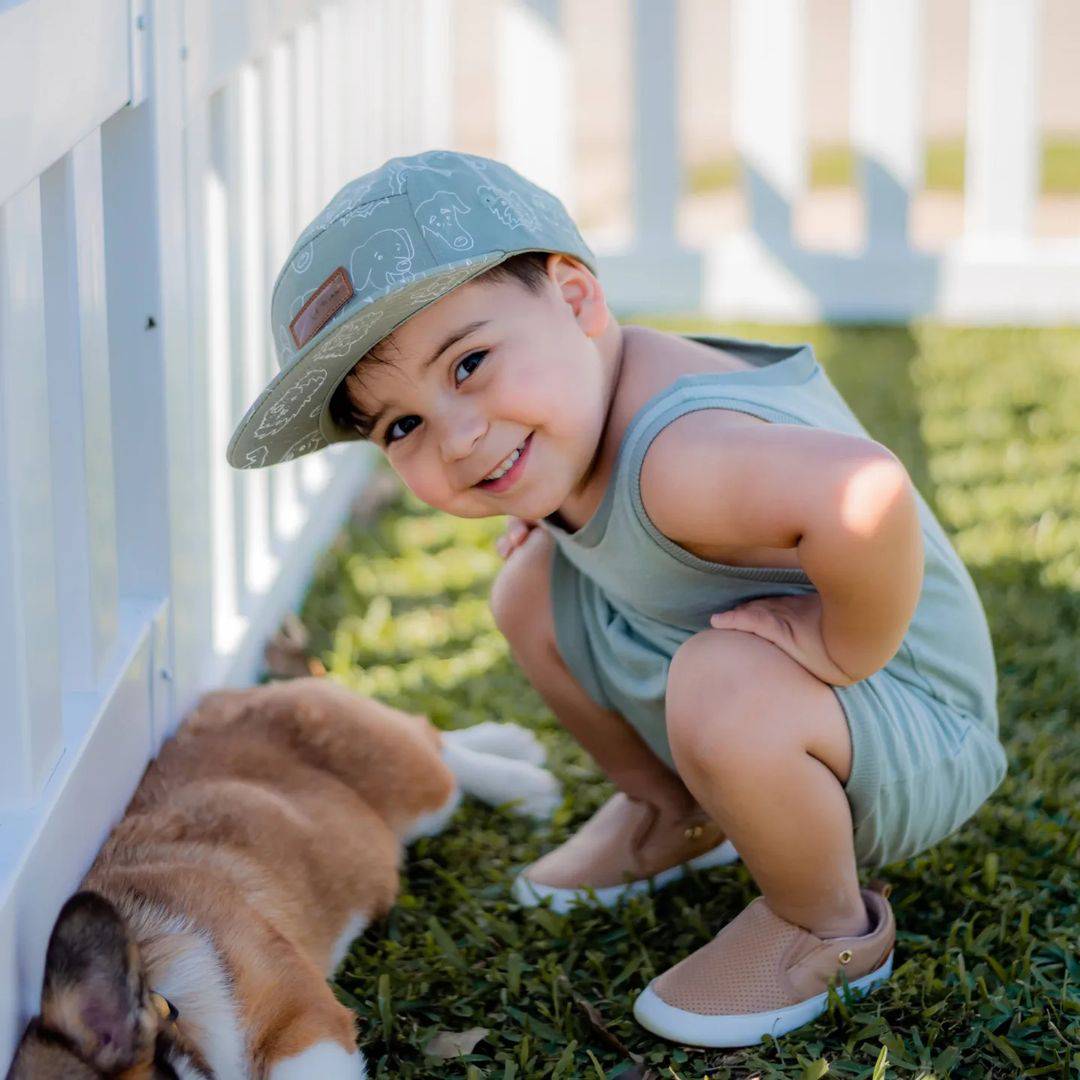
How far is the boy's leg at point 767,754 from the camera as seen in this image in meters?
1.97

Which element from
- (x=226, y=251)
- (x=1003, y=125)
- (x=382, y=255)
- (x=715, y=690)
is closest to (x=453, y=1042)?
(x=715, y=690)

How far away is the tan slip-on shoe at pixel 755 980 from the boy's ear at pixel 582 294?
0.84m

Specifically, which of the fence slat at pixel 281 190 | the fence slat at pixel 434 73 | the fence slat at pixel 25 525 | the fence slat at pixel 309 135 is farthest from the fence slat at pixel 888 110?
the fence slat at pixel 25 525

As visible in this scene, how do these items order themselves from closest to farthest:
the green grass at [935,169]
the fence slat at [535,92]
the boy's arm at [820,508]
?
the boy's arm at [820,508] → the fence slat at [535,92] → the green grass at [935,169]

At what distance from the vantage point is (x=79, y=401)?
2.03 meters

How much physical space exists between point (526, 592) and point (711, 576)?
0.42m

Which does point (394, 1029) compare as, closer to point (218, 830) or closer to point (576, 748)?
point (218, 830)

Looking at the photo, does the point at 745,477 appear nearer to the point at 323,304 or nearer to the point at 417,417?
the point at 417,417

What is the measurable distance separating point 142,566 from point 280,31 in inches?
52.9

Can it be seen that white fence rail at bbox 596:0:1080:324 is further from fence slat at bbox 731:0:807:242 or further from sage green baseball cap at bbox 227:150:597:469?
sage green baseball cap at bbox 227:150:597:469

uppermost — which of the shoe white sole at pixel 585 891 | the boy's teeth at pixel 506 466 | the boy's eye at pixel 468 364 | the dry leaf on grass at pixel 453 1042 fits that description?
the boy's eye at pixel 468 364

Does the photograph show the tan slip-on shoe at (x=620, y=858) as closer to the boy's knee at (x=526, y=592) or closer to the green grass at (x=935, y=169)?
the boy's knee at (x=526, y=592)

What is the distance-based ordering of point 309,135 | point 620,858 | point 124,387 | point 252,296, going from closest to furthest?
1. point 124,387
2. point 620,858
3. point 252,296
4. point 309,135

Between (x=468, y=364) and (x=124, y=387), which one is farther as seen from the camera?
(x=124, y=387)
